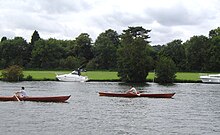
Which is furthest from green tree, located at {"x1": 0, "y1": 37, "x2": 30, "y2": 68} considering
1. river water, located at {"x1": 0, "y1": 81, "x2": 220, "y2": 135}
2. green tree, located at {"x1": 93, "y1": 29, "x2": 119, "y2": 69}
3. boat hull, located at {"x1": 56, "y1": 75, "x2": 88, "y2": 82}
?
river water, located at {"x1": 0, "y1": 81, "x2": 220, "y2": 135}

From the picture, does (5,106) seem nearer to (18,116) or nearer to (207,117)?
(18,116)

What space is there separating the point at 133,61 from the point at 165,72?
8.34 metres

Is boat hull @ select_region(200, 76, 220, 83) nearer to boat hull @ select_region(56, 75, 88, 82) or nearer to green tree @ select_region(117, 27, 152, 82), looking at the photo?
green tree @ select_region(117, 27, 152, 82)

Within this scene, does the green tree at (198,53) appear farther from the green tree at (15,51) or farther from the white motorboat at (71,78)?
the green tree at (15,51)

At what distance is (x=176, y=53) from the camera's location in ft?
531

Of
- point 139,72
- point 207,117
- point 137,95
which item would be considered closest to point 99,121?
point 207,117

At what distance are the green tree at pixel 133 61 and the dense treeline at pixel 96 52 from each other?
27.6 metres

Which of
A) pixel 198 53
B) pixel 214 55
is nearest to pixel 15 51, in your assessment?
pixel 198 53

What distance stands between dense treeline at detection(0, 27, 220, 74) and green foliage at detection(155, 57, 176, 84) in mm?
31821

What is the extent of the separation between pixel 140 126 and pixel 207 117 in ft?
31.2

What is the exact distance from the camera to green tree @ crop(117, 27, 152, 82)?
341ft

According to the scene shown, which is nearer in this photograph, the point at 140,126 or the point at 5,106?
the point at 140,126

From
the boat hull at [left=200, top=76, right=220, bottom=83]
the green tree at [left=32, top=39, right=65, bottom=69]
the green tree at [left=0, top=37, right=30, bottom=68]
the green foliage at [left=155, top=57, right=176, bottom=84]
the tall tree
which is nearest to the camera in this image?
the green foliage at [left=155, top=57, right=176, bottom=84]

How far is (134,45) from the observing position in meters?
107
